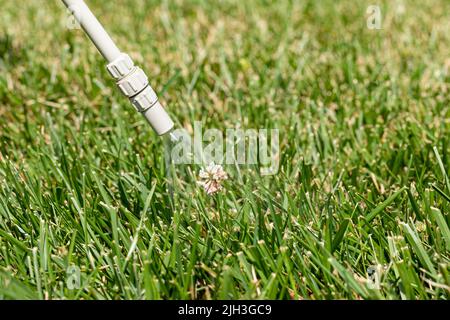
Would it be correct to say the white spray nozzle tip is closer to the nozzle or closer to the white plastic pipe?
the nozzle

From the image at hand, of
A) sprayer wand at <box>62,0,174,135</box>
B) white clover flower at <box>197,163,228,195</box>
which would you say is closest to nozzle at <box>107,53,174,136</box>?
sprayer wand at <box>62,0,174,135</box>

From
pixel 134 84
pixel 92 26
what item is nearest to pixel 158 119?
pixel 134 84

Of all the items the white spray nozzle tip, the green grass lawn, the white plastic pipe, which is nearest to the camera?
the green grass lawn

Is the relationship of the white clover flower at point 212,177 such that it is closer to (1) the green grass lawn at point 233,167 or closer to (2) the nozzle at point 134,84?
(1) the green grass lawn at point 233,167

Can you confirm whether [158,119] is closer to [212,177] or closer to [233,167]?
[212,177]

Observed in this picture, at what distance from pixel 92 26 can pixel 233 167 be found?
66 centimetres

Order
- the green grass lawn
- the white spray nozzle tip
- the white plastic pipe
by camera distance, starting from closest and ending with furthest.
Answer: the green grass lawn → the white plastic pipe → the white spray nozzle tip

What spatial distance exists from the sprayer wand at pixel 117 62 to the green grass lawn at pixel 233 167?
269 mm

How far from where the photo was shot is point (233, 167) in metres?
2.11

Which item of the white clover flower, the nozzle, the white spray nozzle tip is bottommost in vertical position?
the white clover flower

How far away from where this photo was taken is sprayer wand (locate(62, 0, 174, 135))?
1669 mm

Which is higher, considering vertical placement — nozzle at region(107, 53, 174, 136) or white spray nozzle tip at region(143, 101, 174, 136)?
nozzle at region(107, 53, 174, 136)
